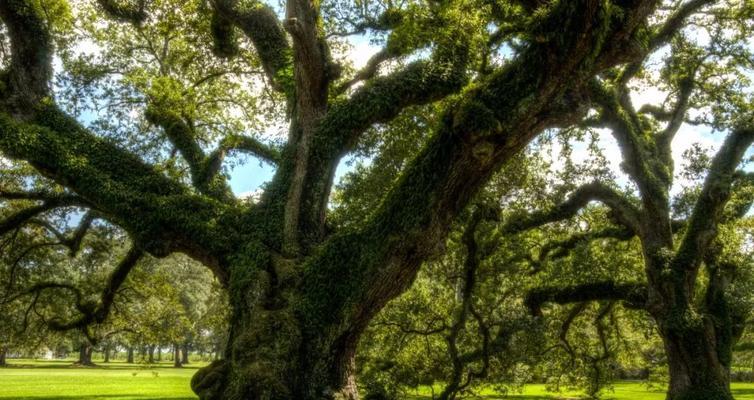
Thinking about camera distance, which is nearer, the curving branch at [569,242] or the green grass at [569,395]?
the curving branch at [569,242]

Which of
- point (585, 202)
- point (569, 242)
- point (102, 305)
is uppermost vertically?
point (585, 202)

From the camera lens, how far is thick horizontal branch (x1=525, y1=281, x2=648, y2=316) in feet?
42.4

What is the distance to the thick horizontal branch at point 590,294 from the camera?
12.9m

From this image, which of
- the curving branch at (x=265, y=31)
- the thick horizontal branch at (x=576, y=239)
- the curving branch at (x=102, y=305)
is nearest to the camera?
the curving branch at (x=265, y=31)

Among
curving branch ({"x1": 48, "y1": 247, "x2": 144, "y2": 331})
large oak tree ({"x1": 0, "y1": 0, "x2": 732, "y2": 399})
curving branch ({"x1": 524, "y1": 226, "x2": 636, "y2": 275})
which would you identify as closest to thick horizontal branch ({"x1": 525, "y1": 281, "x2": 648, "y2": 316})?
curving branch ({"x1": 524, "y1": 226, "x2": 636, "y2": 275})

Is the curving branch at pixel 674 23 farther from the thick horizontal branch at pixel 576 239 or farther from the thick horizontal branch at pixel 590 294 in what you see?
the thick horizontal branch at pixel 590 294

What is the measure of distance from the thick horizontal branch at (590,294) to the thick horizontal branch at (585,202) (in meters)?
1.67

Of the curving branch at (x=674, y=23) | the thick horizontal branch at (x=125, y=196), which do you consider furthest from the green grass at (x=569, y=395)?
the curving branch at (x=674, y=23)

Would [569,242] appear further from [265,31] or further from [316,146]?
[265,31]

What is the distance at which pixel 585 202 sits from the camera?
507 inches

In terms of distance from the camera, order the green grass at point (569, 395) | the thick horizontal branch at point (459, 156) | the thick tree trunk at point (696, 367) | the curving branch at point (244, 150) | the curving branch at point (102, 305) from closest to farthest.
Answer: the thick horizontal branch at point (459, 156), the curving branch at point (244, 150), the thick tree trunk at point (696, 367), the curving branch at point (102, 305), the green grass at point (569, 395)

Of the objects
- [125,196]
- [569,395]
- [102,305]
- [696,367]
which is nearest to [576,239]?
[696,367]

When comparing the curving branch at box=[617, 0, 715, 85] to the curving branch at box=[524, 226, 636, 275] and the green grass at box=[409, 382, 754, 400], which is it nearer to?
the curving branch at box=[524, 226, 636, 275]

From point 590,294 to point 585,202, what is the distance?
267 cm
